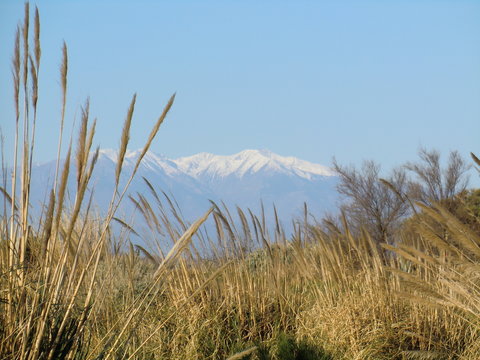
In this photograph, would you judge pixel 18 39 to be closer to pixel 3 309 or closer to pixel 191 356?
pixel 3 309

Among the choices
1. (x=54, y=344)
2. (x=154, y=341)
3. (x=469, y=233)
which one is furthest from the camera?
(x=154, y=341)

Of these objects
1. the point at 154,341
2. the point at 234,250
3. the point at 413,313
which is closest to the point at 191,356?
the point at 154,341

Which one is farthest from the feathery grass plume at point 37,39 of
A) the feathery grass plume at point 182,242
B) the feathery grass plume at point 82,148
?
the feathery grass plume at point 182,242

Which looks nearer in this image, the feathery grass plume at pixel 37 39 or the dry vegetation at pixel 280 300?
the feathery grass plume at pixel 37 39

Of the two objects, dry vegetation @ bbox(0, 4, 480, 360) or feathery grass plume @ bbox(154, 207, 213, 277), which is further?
dry vegetation @ bbox(0, 4, 480, 360)

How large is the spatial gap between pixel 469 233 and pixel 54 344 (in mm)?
2059

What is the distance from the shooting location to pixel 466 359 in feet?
13.9

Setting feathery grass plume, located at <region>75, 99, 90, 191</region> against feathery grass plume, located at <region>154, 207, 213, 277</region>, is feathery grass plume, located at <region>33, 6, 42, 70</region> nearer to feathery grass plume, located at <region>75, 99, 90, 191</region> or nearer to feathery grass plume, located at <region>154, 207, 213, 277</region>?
feathery grass plume, located at <region>75, 99, 90, 191</region>

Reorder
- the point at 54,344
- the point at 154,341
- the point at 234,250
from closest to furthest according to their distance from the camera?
the point at 54,344 → the point at 154,341 → the point at 234,250

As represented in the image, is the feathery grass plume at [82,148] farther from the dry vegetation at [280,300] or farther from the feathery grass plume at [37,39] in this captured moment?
the dry vegetation at [280,300]

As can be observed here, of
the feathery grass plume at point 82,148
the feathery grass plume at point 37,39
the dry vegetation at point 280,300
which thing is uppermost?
the feathery grass plume at point 37,39

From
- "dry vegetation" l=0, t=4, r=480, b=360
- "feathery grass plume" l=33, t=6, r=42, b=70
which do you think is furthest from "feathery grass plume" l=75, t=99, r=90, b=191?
"dry vegetation" l=0, t=4, r=480, b=360

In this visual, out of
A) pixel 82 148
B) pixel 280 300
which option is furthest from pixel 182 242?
pixel 280 300

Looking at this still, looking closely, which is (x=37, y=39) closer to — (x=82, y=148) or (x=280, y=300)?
(x=82, y=148)
